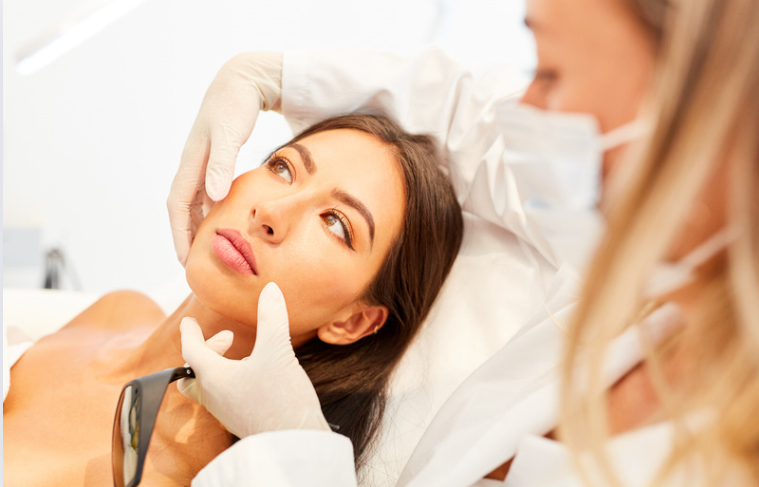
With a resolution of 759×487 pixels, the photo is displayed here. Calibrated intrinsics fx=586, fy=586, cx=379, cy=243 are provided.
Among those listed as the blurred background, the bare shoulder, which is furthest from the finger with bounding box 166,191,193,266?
the blurred background

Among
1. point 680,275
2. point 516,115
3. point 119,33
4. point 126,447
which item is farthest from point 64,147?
point 680,275

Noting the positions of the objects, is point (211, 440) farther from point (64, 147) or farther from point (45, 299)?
point (64, 147)

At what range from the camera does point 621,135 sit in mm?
583

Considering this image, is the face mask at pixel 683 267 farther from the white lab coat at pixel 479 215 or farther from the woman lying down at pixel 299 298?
the woman lying down at pixel 299 298

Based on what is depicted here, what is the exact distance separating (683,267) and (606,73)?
0.21 metres

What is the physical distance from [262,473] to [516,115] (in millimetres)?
603

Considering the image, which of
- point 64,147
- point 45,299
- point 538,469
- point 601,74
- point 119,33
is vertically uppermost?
point 601,74

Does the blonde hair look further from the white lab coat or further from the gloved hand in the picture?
the gloved hand

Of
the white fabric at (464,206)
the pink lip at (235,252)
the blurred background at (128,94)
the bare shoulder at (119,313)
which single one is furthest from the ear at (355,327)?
the blurred background at (128,94)

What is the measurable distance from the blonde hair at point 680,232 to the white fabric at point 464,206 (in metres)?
0.66

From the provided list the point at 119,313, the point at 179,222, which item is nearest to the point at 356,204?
the point at 179,222

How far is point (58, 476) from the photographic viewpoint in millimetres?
1013

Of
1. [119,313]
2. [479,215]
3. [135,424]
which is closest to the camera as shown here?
[135,424]

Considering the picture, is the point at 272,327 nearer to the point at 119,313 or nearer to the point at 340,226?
the point at 340,226
